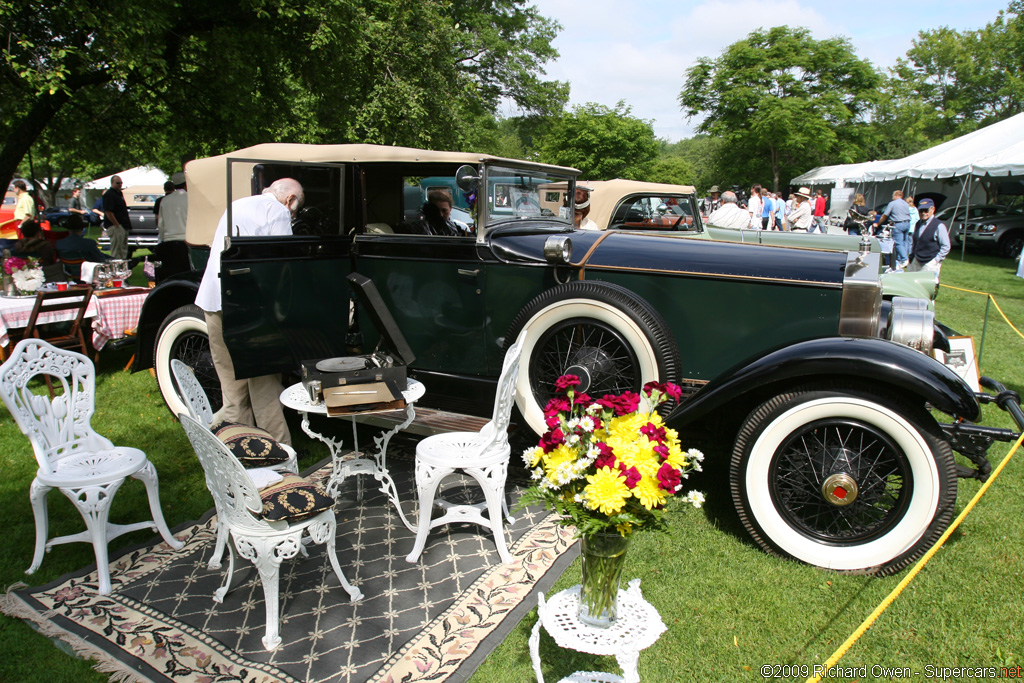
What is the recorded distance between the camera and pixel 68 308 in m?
5.43

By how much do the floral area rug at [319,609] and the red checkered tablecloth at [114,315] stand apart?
3.25 m

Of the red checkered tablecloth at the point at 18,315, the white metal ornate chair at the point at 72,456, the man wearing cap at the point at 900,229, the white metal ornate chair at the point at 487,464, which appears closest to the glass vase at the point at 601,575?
the white metal ornate chair at the point at 487,464

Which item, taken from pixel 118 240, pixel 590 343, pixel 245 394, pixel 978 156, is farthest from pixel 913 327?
pixel 978 156

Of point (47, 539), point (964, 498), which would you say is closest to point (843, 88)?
point (964, 498)

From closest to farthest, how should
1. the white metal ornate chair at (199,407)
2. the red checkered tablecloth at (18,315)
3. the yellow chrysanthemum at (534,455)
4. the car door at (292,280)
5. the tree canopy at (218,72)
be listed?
1. the yellow chrysanthemum at (534,455)
2. the white metal ornate chair at (199,407)
3. the car door at (292,280)
4. the red checkered tablecloth at (18,315)
5. the tree canopy at (218,72)

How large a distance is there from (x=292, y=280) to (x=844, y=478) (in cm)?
311

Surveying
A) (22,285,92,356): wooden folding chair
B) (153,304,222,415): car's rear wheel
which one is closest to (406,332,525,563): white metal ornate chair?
(153,304,222,415): car's rear wheel

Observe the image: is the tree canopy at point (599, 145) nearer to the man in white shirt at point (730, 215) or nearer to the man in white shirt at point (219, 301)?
the man in white shirt at point (730, 215)

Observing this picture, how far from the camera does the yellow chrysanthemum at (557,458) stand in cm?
186

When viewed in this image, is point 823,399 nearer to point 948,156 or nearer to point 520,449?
point 520,449

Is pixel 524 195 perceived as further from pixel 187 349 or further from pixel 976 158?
pixel 976 158

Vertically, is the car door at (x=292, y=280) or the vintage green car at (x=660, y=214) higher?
the vintage green car at (x=660, y=214)

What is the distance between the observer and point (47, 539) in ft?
10.3

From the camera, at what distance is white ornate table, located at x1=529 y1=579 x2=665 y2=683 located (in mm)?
1825
